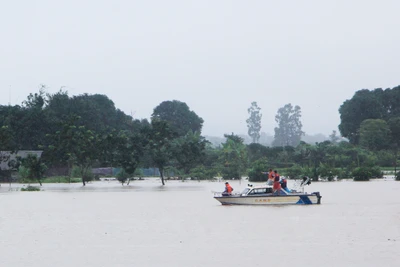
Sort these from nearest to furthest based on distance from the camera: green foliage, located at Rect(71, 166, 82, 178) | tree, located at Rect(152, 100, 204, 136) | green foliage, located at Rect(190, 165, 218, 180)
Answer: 1. green foliage, located at Rect(71, 166, 82, 178)
2. green foliage, located at Rect(190, 165, 218, 180)
3. tree, located at Rect(152, 100, 204, 136)

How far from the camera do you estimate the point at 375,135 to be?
125000 mm

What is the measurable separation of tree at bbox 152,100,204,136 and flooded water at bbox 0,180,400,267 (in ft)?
386

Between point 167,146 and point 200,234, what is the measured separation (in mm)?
54204

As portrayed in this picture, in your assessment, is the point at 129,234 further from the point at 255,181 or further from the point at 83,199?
the point at 255,181

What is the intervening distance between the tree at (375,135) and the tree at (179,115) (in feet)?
161

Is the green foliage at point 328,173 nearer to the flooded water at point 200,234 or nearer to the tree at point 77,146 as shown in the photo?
the tree at point 77,146

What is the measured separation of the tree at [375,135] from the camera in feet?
407

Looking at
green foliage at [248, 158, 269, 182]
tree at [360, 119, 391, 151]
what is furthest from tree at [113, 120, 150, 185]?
tree at [360, 119, 391, 151]

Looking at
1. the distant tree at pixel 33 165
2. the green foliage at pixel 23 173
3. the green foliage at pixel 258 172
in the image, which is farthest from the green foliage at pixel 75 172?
the green foliage at pixel 258 172

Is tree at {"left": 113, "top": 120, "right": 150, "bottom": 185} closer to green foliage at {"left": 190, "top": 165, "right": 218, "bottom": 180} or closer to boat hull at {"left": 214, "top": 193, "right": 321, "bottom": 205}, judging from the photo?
green foliage at {"left": 190, "top": 165, "right": 218, "bottom": 180}

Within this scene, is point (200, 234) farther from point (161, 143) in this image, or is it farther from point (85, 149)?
point (161, 143)

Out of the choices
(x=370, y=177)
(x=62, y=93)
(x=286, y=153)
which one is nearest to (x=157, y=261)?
(x=370, y=177)

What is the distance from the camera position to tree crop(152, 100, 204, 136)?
552ft

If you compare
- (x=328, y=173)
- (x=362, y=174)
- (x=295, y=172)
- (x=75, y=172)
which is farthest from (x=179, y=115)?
(x=362, y=174)
